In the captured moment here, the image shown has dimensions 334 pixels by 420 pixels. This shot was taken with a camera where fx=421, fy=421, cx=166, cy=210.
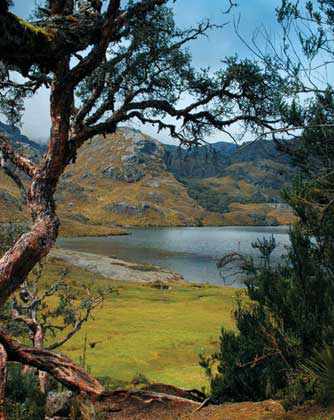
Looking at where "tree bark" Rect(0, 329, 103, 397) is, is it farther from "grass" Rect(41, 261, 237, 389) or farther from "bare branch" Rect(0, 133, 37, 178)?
"grass" Rect(41, 261, 237, 389)

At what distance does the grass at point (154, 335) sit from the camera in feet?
92.7

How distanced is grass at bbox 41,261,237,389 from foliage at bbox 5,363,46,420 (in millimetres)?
12882

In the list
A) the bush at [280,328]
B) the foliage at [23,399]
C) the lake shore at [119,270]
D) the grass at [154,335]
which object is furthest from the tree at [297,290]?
the lake shore at [119,270]

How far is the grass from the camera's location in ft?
92.7

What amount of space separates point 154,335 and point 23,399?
1189 inches

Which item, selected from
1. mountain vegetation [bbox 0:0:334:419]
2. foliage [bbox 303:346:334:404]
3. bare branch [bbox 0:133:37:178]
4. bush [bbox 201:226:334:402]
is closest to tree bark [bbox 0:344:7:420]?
mountain vegetation [bbox 0:0:334:419]

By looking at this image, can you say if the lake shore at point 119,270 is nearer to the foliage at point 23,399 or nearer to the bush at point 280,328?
the foliage at point 23,399

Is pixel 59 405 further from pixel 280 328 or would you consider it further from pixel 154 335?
pixel 154 335

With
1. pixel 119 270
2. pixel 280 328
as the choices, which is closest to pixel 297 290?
pixel 280 328

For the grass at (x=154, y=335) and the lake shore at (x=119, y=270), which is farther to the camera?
the lake shore at (x=119, y=270)

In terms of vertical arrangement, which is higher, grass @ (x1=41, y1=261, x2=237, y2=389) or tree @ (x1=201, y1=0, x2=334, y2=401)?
tree @ (x1=201, y1=0, x2=334, y2=401)

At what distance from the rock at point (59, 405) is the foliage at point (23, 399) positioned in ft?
0.65

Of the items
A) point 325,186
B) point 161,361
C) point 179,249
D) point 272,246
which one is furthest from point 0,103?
point 179,249

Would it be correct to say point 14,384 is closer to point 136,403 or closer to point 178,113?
point 136,403
